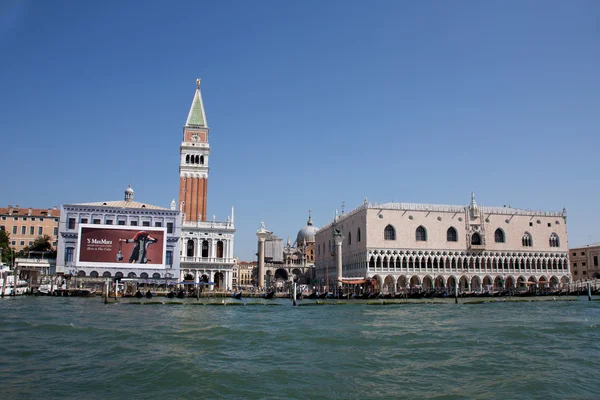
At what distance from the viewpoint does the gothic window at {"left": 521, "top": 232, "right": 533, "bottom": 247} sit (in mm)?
58719

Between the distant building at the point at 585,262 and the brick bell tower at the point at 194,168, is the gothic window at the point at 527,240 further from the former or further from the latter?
the brick bell tower at the point at 194,168

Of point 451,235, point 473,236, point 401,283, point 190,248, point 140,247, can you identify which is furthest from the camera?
point 473,236

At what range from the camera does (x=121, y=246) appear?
45.9 m

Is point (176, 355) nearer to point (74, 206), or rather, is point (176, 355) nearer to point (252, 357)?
point (252, 357)

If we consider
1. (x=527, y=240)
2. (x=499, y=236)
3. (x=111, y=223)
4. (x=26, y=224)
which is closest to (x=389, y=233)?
(x=499, y=236)

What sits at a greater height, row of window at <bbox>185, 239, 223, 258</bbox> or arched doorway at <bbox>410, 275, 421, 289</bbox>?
row of window at <bbox>185, 239, 223, 258</bbox>

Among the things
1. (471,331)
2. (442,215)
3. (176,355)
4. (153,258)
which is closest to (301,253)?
(442,215)

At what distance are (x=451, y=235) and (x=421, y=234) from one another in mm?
3349

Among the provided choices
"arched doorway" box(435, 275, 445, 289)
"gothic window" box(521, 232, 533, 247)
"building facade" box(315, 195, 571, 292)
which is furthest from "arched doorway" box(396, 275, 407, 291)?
"gothic window" box(521, 232, 533, 247)

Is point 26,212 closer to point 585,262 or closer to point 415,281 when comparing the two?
point 415,281

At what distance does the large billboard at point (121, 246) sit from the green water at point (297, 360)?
23477 millimetres

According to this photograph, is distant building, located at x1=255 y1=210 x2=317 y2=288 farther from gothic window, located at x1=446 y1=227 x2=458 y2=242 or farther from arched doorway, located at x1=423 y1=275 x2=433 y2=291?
gothic window, located at x1=446 y1=227 x2=458 y2=242

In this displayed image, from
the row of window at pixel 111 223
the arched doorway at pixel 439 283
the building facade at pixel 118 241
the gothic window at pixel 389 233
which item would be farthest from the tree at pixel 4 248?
the arched doorway at pixel 439 283

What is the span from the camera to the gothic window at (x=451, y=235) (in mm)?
56956
